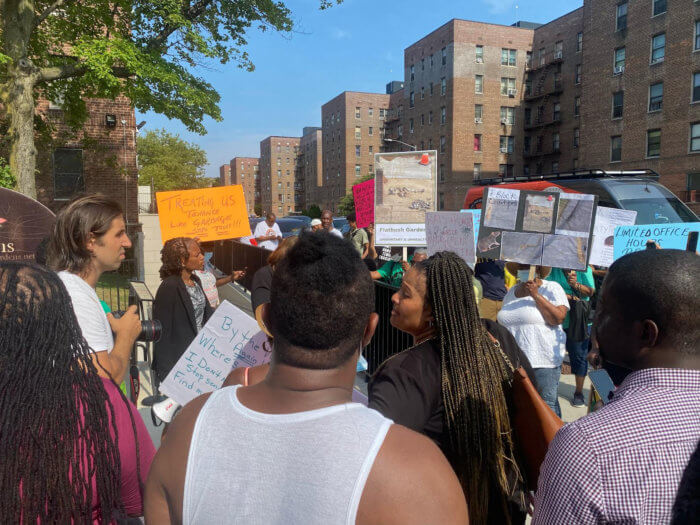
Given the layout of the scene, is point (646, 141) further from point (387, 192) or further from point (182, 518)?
point (182, 518)

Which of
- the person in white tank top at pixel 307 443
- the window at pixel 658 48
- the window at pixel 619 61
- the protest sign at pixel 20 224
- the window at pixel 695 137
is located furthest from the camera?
→ the window at pixel 619 61

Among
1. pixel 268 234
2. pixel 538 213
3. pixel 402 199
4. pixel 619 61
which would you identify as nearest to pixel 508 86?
pixel 619 61

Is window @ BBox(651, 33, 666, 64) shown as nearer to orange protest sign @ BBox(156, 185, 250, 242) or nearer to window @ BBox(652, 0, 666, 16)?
window @ BBox(652, 0, 666, 16)

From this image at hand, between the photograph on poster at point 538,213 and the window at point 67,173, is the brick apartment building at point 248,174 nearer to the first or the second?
the window at point 67,173

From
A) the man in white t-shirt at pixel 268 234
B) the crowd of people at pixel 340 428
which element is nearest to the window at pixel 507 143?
the man in white t-shirt at pixel 268 234

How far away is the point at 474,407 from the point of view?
6.27 feet

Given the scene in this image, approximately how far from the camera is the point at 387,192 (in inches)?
263

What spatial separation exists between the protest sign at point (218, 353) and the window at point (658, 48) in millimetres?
36743

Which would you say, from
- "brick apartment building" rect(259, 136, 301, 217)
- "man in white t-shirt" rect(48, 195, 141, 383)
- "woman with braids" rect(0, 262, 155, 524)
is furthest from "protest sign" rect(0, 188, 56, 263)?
"brick apartment building" rect(259, 136, 301, 217)

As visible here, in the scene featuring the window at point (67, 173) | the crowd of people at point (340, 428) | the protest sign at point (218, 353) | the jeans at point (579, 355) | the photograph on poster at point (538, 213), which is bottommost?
the jeans at point (579, 355)

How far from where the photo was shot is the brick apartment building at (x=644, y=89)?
2939 cm

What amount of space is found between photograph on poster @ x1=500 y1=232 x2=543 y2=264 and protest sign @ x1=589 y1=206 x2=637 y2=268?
136 centimetres

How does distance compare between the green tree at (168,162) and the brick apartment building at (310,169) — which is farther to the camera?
the brick apartment building at (310,169)

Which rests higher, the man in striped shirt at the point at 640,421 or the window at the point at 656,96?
the window at the point at 656,96
